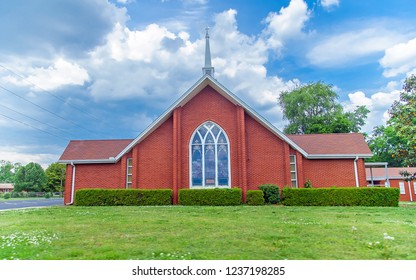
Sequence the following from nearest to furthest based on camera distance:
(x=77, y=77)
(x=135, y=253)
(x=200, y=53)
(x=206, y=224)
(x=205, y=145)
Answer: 1. (x=135, y=253)
2. (x=206, y=224)
3. (x=77, y=77)
4. (x=205, y=145)
5. (x=200, y=53)

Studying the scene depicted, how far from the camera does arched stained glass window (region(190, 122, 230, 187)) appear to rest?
17562mm

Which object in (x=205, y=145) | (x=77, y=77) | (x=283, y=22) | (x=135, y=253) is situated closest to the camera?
(x=135, y=253)

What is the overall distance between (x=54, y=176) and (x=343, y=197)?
6016cm

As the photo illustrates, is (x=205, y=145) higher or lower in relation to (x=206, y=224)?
higher

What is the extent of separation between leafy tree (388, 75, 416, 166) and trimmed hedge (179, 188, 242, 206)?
9612 millimetres

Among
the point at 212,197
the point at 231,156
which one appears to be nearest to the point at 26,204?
the point at 212,197

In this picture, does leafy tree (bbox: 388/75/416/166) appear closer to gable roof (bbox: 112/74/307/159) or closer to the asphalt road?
gable roof (bbox: 112/74/307/159)

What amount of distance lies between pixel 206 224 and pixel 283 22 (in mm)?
8693

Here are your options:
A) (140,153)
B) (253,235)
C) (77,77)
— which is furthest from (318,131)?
(253,235)

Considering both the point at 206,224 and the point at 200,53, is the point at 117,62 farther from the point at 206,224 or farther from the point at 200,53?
the point at 206,224

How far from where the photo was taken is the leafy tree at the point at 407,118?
1579cm

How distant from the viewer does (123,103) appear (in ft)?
78.0

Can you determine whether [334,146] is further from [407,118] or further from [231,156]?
[231,156]

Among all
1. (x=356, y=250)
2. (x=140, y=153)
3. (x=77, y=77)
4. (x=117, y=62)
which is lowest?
(x=356, y=250)
